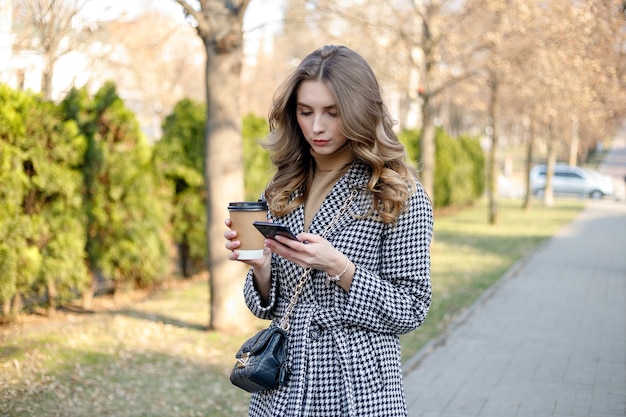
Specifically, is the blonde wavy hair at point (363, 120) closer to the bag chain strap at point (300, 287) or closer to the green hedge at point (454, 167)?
the bag chain strap at point (300, 287)

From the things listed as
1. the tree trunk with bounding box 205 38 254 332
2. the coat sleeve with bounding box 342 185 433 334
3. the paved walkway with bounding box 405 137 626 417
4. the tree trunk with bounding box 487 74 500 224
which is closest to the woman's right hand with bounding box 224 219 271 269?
the coat sleeve with bounding box 342 185 433 334

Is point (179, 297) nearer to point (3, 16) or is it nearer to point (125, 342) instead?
point (125, 342)

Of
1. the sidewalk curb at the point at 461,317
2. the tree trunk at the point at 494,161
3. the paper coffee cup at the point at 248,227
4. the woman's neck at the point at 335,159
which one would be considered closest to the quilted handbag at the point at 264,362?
the paper coffee cup at the point at 248,227

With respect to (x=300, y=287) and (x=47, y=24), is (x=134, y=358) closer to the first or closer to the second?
(x=300, y=287)

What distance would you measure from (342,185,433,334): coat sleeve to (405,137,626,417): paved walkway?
3.70m

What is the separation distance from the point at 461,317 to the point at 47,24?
6.62 metres

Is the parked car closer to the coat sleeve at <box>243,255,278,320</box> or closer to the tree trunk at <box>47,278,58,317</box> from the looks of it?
the tree trunk at <box>47,278,58,317</box>

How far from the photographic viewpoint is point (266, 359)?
2521 millimetres

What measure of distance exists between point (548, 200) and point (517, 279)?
20.7 meters

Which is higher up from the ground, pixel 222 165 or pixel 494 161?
pixel 494 161

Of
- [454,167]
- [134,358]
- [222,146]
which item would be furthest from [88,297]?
[454,167]

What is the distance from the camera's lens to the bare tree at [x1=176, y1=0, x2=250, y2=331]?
7.88m

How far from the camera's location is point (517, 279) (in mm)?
13555

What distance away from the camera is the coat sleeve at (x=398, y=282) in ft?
8.21
